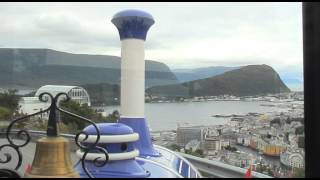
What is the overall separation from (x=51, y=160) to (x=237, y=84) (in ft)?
1.96

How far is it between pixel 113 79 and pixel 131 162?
0.33 metres

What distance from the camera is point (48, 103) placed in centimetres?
76

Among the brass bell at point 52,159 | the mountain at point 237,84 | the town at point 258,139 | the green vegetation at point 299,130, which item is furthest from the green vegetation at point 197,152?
the brass bell at point 52,159

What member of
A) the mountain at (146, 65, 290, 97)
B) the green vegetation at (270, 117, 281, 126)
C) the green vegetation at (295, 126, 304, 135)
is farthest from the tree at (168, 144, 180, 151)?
the green vegetation at (295, 126, 304, 135)

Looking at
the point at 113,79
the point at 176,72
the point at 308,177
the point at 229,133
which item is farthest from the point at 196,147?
the point at 308,177

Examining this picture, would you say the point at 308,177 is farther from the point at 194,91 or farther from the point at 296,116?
the point at 194,91

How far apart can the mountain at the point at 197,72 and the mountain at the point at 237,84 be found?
11mm

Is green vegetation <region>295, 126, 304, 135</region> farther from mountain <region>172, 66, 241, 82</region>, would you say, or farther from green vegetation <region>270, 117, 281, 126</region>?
mountain <region>172, 66, 241, 82</region>

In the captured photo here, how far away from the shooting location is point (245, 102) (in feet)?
3.50

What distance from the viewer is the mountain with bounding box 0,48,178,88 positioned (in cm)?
90

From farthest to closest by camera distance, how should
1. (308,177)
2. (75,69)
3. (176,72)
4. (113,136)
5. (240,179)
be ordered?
(113,136)
(176,72)
(75,69)
(240,179)
(308,177)

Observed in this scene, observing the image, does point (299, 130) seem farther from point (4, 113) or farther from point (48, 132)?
point (4, 113)

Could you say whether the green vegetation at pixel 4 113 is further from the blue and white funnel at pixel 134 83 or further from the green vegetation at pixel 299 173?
the blue and white funnel at pixel 134 83

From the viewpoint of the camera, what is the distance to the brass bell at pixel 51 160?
65 cm
